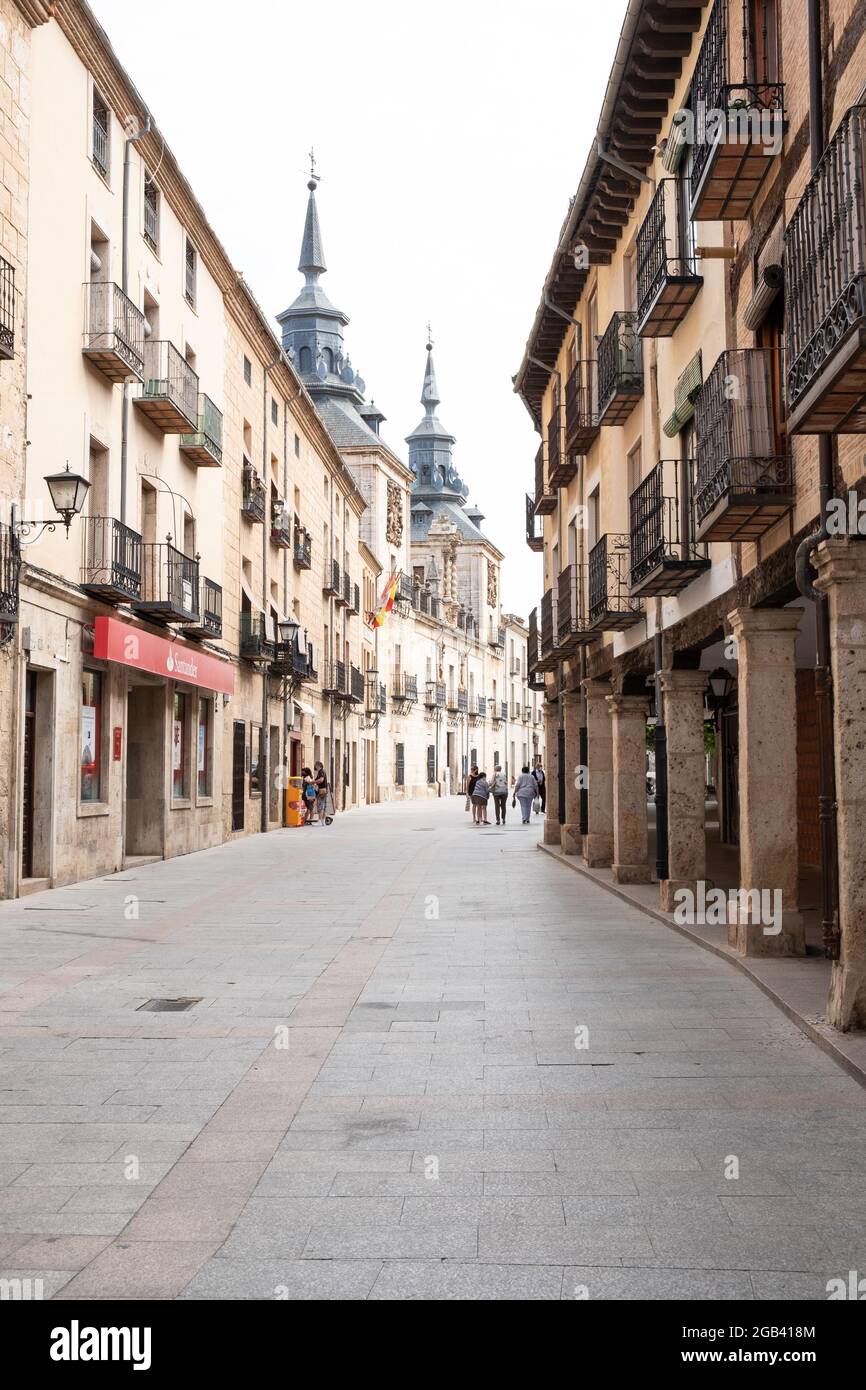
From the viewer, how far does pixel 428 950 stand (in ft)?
35.7

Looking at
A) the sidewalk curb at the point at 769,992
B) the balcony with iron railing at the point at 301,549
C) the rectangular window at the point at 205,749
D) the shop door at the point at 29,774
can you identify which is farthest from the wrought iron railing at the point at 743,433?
the balcony with iron railing at the point at 301,549

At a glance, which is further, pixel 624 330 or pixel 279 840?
pixel 279 840

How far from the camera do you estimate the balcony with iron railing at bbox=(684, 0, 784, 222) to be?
352 inches

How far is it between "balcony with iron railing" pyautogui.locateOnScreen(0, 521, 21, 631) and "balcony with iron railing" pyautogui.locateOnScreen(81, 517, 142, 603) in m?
2.47

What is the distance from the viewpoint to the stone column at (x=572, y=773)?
21.7 metres

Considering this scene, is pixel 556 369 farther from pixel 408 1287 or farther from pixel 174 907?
pixel 408 1287

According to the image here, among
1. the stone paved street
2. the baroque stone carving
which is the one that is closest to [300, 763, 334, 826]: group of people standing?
the stone paved street

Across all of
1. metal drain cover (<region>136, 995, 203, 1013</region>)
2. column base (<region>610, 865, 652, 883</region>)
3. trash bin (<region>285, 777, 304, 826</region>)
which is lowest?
metal drain cover (<region>136, 995, 203, 1013</region>)

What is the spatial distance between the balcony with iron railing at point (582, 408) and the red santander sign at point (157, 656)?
22.0ft

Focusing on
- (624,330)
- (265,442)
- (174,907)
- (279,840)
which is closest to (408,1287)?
(174,907)

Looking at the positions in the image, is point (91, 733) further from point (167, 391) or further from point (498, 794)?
point (498, 794)

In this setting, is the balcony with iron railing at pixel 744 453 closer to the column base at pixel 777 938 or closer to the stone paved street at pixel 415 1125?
the column base at pixel 777 938

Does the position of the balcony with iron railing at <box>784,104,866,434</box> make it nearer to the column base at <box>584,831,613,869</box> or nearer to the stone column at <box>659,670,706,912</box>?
the stone column at <box>659,670,706,912</box>
